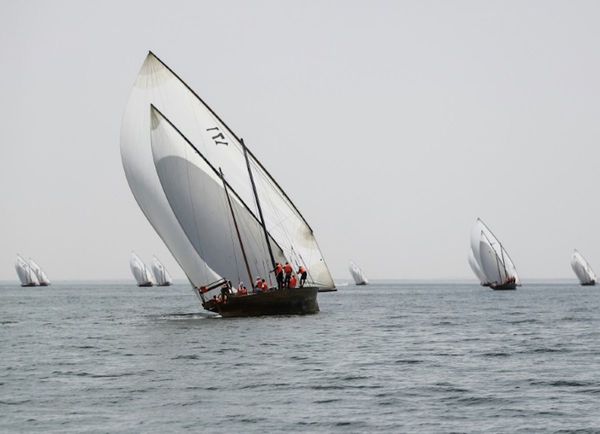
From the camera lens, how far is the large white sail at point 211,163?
60.1m

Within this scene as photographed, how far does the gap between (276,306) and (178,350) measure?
49.7 ft

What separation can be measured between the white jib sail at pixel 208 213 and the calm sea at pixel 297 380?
570 centimetres

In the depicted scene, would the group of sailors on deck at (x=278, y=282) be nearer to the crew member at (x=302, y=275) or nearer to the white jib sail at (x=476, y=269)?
the crew member at (x=302, y=275)

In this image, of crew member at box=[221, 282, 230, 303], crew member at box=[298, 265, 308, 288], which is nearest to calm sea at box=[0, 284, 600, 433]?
crew member at box=[221, 282, 230, 303]

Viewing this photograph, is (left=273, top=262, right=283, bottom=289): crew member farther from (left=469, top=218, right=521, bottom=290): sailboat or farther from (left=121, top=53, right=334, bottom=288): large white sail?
(left=469, top=218, right=521, bottom=290): sailboat

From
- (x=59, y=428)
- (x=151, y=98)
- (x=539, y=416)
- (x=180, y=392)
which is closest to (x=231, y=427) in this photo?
(x=59, y=428)

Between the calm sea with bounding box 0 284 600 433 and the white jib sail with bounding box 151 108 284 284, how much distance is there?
570 centimetres

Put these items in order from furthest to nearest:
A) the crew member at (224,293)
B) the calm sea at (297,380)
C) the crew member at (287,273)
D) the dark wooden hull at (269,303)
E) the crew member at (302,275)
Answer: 1. the crew member at (302,275)
2. the crew member at (224,293)
3. the crew member at (287,273)
4. the dark wooden hull at (269,303)
5. the calm sea at (297,380)

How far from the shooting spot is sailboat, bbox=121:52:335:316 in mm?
59094

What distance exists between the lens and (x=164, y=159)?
59969mm

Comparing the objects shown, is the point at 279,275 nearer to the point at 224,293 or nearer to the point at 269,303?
the point at 269,303

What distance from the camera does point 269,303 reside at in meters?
55.2

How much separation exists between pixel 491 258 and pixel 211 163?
100777 millimetres

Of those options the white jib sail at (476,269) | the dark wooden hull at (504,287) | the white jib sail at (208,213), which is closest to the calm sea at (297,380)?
the white jib sail at (208,213)
